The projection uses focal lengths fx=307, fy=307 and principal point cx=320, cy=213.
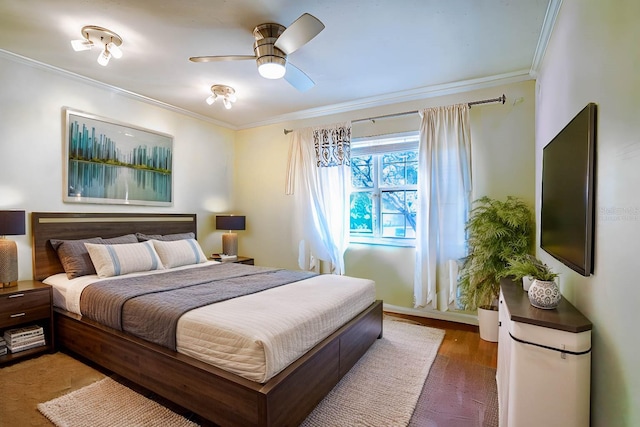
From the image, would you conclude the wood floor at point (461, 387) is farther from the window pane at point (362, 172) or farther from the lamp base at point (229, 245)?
the lamp base at point (229, 245)

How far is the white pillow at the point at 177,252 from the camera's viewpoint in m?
3.48

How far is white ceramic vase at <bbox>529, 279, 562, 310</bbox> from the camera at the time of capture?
1551 mm

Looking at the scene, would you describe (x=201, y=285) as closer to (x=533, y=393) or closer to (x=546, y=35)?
(x=533, y=393)

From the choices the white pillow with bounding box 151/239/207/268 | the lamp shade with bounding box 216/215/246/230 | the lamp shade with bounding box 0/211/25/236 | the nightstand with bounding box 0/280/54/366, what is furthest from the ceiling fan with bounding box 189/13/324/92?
the lamp shade with bounding box 216/215/246/230

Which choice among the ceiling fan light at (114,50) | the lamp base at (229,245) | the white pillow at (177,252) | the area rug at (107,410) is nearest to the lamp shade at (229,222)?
the lamp base at (229,245)

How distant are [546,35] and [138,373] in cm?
388

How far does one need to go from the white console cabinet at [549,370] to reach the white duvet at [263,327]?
1.10 meters

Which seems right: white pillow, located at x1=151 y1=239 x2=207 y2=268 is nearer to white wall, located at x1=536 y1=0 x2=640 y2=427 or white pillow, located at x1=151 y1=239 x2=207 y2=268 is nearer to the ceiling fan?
the ceiling fan

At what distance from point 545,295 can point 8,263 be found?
392cm

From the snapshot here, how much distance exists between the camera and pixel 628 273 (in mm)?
1087

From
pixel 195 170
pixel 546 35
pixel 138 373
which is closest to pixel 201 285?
pixel 138 373

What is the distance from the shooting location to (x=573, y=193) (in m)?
1.59

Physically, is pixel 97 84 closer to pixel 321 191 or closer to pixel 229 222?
pixel 229 222

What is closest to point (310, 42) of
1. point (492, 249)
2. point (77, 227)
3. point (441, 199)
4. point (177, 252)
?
point (441, 199)
